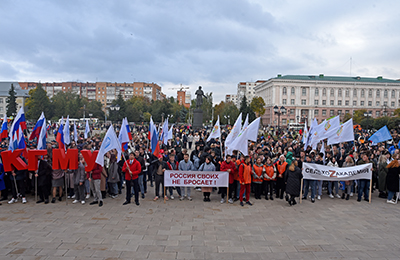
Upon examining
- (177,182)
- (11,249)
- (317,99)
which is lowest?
(11,249)

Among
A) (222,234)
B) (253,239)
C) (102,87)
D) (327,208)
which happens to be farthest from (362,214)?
(102,87)

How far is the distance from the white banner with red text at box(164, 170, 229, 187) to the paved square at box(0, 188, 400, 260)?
66 centimetres

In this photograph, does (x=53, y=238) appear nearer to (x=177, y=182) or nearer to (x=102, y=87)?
(x=177, y=182)

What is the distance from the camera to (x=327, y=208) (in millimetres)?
9258

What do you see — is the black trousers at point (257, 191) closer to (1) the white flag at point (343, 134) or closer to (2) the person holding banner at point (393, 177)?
(2) the person holding banner at point (393, 177)

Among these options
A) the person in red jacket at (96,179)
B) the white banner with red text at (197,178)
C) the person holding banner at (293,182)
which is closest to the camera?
the person in red jacket at (96,179)

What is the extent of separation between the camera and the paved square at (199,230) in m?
5.93

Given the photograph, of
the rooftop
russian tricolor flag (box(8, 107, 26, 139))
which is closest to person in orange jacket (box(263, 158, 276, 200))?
russian tricolor flag (box(8, 107, 26, 139))

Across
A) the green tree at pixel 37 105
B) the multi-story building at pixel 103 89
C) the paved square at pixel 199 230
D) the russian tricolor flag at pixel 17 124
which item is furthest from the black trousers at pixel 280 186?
the multi-story building at pixel 103 89

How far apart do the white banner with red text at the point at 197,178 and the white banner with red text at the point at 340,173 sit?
3.16 meters

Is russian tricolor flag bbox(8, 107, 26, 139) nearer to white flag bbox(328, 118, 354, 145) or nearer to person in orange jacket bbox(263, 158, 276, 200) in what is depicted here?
person in orange jacket bbox(263, 158, 276, 200)

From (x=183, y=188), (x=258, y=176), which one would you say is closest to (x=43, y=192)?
(x=183, y=188)

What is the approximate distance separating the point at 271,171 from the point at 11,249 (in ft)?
25.4

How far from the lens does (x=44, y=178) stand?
9281 millimetres
